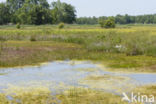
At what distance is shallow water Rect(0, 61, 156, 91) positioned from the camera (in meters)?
10.1

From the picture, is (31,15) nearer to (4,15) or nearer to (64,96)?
(4,15)

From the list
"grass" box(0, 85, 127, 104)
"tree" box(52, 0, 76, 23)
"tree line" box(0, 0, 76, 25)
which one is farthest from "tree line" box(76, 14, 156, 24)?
"grass" box(0, 85, 127, 104)

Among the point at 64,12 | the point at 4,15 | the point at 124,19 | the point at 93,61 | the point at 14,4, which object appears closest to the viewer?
the point at 93,61

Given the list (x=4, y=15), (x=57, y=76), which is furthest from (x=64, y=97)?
(x=4, y=15)

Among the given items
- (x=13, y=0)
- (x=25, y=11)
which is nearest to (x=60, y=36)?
(x=25, y=11)

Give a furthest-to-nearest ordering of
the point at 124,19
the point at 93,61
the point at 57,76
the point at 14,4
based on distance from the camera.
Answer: the point at 124,19 → the point at 14,4 → the point at 93,61 → the point at 57,76

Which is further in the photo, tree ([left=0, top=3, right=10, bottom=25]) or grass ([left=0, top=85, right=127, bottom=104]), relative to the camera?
tree ([left=0, top=3, right=10, bottom=25])

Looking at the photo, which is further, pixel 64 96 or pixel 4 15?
pixel 4 15

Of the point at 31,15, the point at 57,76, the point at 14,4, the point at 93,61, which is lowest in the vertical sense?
the point at 93,61

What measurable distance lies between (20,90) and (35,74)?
2.84 meters

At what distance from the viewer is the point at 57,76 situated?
38.1 feet

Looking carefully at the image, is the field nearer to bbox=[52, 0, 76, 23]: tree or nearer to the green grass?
the green grass

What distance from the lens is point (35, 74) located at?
476 inches

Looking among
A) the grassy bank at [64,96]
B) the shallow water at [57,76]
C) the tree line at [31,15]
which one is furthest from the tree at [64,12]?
the grassy bank at [64,96]
